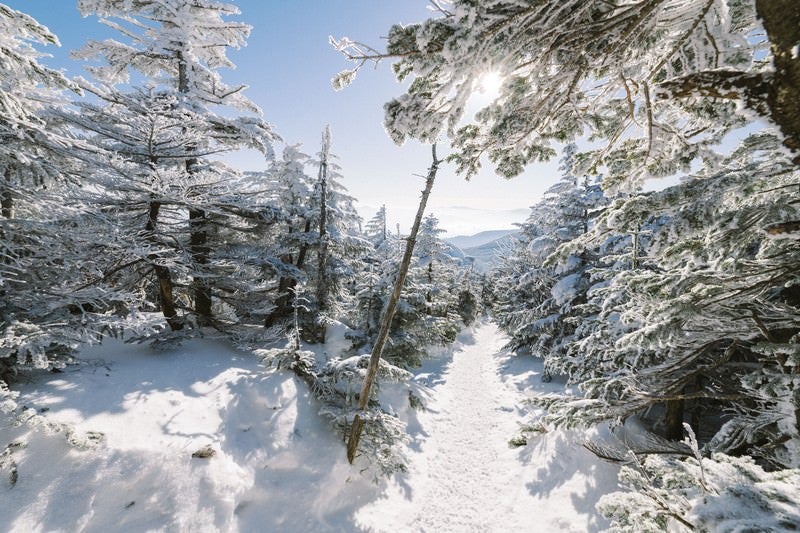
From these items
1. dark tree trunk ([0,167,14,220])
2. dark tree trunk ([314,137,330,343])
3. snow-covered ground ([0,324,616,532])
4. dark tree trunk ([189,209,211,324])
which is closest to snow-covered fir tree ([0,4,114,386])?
dark tree trunk ([0,167,14,220])

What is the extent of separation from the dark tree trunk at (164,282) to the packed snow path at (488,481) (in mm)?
9067

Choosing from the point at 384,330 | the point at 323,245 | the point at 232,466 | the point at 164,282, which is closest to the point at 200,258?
the point at 164,282

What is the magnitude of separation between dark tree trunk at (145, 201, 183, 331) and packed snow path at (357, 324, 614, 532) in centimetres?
907

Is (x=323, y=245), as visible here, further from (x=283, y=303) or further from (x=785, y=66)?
(x=785, y=66)

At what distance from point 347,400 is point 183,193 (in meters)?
8.03

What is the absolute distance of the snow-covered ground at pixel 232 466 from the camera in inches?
229

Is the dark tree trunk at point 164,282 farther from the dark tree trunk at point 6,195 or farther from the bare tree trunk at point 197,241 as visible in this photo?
the dark tree trunk at point 6,195

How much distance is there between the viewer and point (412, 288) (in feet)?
52.2

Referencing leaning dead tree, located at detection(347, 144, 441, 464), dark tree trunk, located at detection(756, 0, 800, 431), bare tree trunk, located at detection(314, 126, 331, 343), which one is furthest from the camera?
bare tree trunk, located at detection(314, 126, 331, 343)

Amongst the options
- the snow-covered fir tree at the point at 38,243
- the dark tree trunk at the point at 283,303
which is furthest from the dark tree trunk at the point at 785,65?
the dark tree trunk at the point at 283,303

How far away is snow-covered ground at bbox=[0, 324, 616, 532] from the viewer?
19.0ft

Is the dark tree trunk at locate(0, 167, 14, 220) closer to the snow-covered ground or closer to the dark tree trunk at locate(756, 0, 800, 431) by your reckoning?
the snow-covered ground

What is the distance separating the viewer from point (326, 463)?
8797 mm

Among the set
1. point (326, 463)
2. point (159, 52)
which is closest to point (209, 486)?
point (326, 463)
